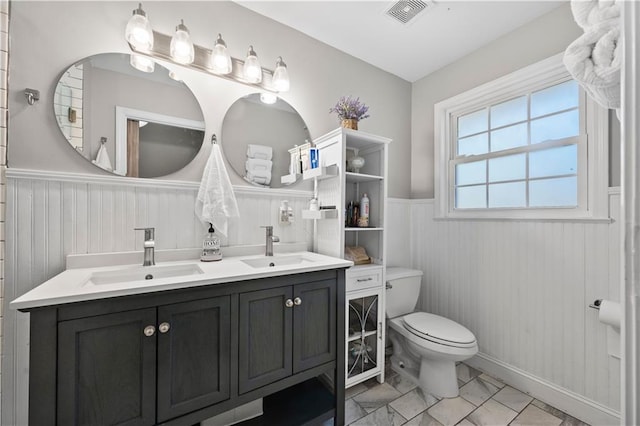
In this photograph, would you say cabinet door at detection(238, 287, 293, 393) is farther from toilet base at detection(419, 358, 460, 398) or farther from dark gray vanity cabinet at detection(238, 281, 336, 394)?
toilet base at detection(419, 358, 460, 398)

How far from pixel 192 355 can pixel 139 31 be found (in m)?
1.65

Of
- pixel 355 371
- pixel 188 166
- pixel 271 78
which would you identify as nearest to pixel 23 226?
pixel 188 166

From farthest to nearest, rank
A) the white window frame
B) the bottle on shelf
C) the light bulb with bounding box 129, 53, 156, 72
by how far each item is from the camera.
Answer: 1. the bottle on shelf
2. the white window frame
3. the light bulb with bounding box 129, 53, 156, 72

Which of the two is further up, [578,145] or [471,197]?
[578,145]

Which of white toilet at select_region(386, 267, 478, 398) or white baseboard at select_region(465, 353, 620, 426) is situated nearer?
white baseboard at select_region(465, 353, 620, 426)

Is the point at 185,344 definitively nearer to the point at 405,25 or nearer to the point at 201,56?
the point at 201,56

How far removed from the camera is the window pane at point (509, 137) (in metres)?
1.98

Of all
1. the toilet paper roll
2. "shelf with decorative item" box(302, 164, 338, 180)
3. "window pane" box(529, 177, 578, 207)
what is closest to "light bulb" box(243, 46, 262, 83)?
"shelf with decorative item" box(302, 164, 338, 180)

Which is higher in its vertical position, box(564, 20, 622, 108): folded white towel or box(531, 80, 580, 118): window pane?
box(531, 80, 580, 118): window pane

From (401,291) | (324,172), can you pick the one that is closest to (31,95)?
(324,172)

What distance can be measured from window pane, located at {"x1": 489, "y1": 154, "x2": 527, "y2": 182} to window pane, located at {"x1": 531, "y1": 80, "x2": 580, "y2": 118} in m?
0.32

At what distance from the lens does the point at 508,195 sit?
6.72ft

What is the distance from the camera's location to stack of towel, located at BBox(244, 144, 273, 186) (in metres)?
1.79

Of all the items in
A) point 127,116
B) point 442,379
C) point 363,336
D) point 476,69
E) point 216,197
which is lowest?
point 442,379
